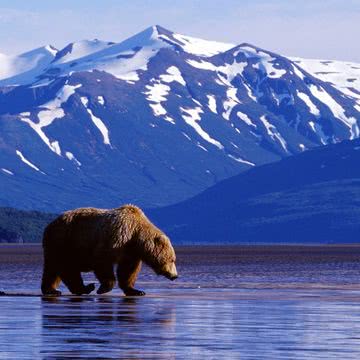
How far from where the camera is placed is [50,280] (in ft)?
170

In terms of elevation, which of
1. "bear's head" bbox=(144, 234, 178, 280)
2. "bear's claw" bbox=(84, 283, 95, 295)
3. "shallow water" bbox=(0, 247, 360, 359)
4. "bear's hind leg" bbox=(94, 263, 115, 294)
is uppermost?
"bear's head" bbox=(144, 234, 178, 280)

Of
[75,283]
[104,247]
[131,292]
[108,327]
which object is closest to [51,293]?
[75,283]

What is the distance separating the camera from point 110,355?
30.0m

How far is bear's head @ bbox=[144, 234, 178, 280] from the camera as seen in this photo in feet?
167

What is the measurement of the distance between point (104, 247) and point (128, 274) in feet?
6.55

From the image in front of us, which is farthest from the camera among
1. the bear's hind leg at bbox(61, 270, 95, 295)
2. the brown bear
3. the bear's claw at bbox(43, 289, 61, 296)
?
the bear's claw at bbox(43, 289, 61, 296)

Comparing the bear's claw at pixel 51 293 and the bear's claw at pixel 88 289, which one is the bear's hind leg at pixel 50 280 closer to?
the bear's claw at pixel 51 293

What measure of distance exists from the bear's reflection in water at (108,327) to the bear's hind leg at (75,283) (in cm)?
217

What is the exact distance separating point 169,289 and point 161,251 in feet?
27.8

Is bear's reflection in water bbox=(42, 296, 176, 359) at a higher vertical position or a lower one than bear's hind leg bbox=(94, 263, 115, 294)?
lower

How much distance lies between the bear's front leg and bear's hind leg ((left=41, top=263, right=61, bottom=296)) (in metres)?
2.12

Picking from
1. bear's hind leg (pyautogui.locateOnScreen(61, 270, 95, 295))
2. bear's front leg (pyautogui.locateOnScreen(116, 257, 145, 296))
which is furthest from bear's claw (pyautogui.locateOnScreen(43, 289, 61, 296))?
bear's front leg (pyautogui.locateOnScreen(116, 257, 145, 296))

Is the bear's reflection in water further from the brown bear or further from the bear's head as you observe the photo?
the bear's head

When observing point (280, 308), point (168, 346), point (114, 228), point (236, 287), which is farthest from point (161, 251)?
point (168, 346)
